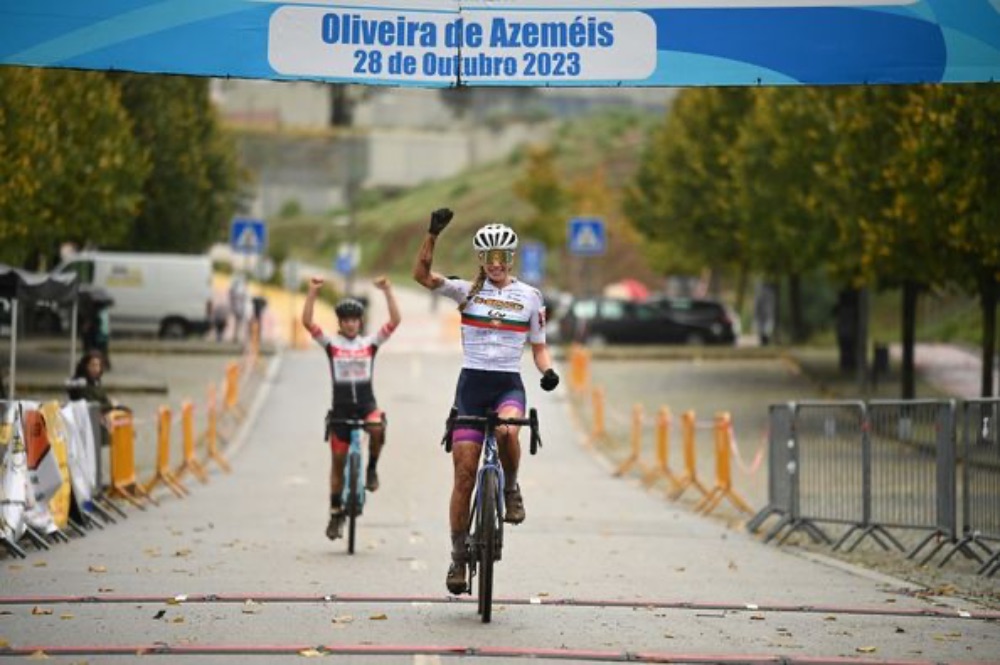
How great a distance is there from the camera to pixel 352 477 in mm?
17453

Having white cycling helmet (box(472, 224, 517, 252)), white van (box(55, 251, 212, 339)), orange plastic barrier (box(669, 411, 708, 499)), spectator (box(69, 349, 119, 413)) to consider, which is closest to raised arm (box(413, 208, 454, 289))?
white cycling helmet (box(472, 224, 517, 252))

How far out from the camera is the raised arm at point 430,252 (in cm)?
1201

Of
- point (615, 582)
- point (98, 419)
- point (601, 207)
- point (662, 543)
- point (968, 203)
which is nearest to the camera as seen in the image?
point (615, 582)

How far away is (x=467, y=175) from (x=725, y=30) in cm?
12879

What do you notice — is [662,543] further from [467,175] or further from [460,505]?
[467,175]

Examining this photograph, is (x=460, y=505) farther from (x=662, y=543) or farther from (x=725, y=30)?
(x=662, y=543)

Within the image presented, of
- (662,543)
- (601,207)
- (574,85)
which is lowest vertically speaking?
(662,543)

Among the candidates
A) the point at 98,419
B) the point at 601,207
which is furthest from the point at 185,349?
the point at 601,207

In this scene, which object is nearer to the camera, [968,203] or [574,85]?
[574,85]

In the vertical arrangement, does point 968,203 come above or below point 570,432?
above

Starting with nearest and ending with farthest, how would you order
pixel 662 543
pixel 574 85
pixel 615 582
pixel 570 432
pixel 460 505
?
1. pixel 460 505
2. pixel 574 85
3. pixel 615 582
4. pixel 662 543
5. pixel 570 432

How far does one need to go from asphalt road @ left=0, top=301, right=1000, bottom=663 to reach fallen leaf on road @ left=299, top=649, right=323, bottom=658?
0.04 m

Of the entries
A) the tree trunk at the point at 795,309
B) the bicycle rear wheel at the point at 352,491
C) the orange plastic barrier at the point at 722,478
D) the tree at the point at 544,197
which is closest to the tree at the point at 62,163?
the orange plastic barrier at the point at 722,478

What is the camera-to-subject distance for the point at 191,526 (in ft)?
69.4
